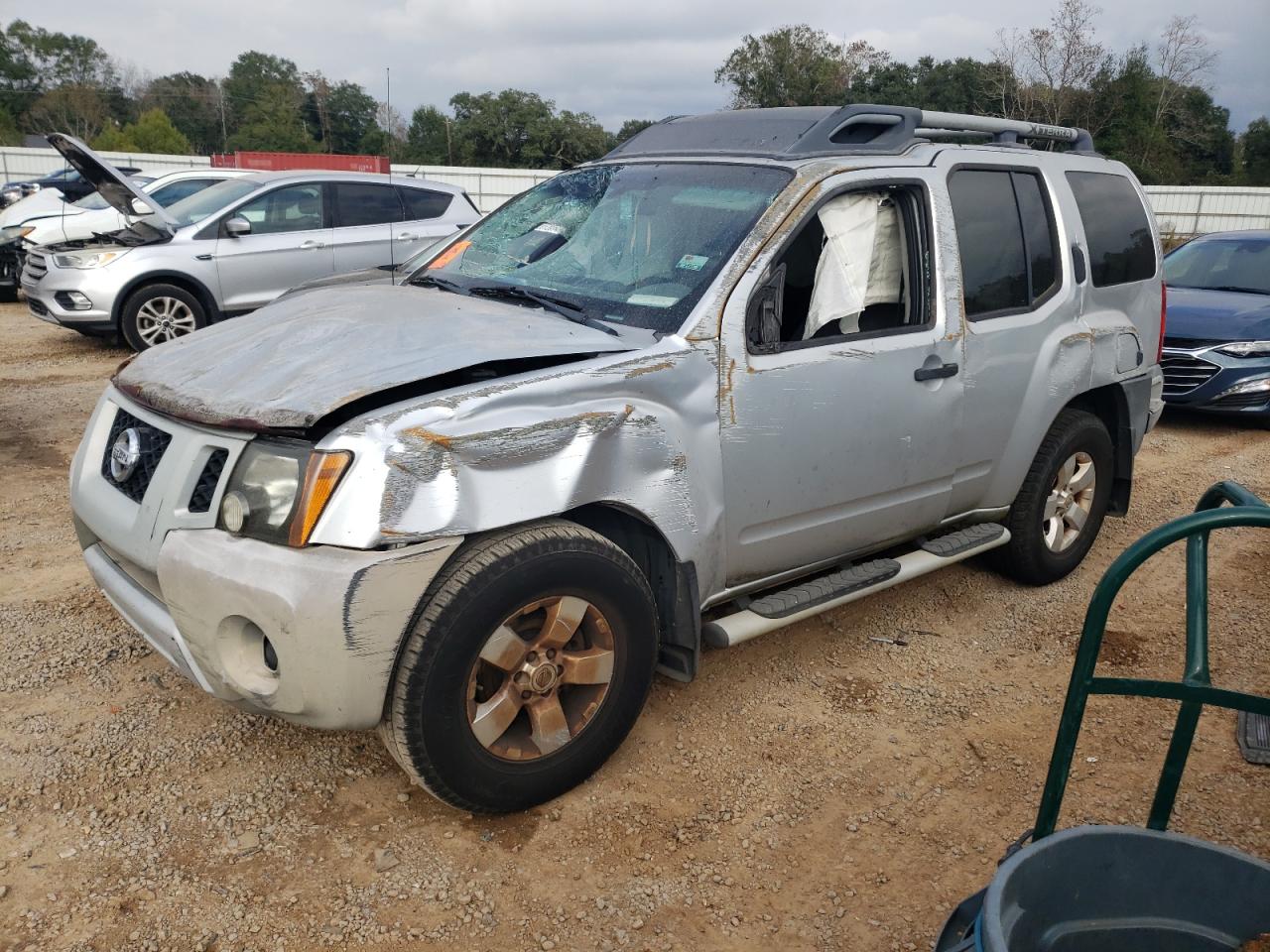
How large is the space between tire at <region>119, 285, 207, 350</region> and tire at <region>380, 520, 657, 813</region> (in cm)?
738

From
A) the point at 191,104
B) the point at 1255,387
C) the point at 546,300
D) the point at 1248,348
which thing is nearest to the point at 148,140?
the point at 191,104

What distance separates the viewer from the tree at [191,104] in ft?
196

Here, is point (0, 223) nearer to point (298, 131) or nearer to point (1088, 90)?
point (1088, 90)

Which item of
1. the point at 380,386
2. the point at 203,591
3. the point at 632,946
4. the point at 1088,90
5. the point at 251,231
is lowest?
the point at 632,946

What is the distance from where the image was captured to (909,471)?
3.65m

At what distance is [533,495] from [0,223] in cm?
1275

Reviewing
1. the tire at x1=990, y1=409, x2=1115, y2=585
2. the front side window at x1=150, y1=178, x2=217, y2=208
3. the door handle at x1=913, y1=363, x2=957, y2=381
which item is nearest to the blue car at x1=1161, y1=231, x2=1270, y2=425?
the tire at x1=990, y1=409, x2=1115, y2=585

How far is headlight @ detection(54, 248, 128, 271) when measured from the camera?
8805 mm

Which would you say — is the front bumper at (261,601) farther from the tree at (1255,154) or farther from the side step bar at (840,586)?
the tree at (1255,154)

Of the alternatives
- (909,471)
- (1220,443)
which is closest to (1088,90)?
(1220,443)

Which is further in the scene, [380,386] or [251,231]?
[251,231]

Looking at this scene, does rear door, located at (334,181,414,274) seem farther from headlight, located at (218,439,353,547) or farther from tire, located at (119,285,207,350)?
headlight, located at (218,439,353,547)

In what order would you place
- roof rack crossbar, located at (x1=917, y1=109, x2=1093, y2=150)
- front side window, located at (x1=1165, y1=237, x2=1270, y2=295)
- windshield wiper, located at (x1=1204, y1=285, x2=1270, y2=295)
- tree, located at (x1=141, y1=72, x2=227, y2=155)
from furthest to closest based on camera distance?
tree, located at (x1=141, y1=72, x2=227, y2=155)
front side window, located at (x1=1165, y1=237, x2=1270, y2=295)
windshield wiper, located at (x1=1204, y1=285, x2=1270, y2=295)
roof rack crossbar, located at (x1=917, y1=109, x2=1093, y2=150)

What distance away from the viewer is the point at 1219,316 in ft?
26.1
